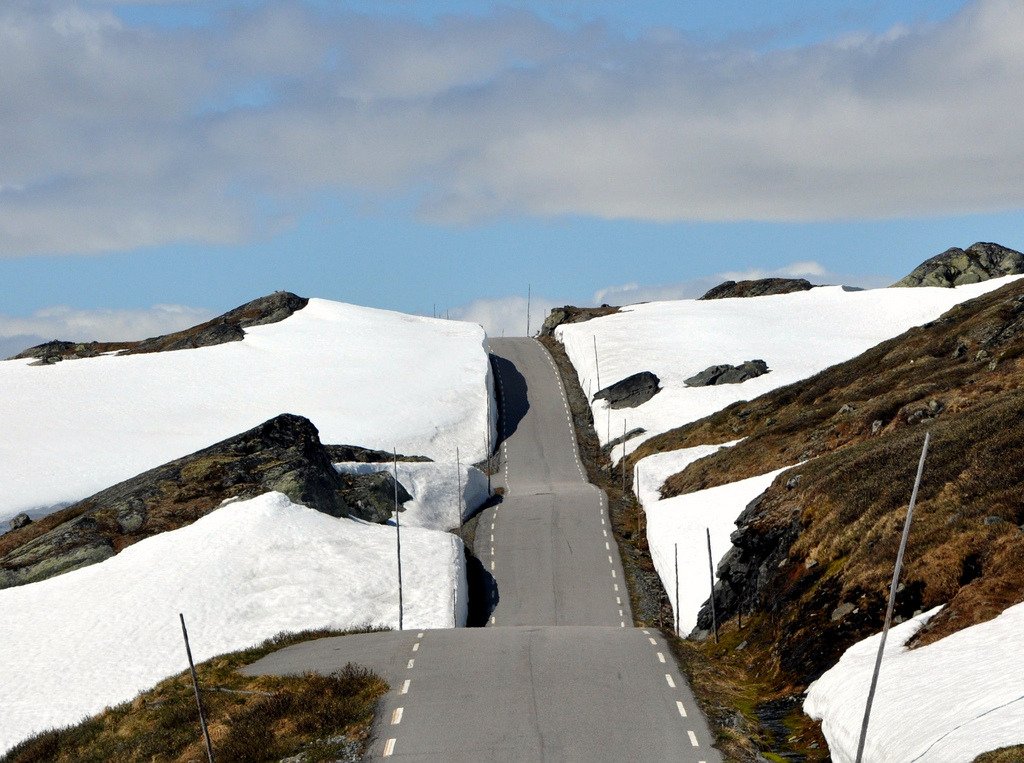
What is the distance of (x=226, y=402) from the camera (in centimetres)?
11119

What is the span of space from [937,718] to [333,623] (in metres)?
33.1

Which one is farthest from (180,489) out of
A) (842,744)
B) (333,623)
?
(842,744)

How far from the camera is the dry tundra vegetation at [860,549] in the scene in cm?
2811

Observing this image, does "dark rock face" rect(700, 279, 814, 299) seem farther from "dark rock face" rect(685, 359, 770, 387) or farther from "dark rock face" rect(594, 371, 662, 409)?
"dark rock face" rect(594, 371, 662, 409)

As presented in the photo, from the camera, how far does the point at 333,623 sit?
48938mm

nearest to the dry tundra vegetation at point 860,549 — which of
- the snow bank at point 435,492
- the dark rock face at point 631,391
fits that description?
the snow bank at point 435,492

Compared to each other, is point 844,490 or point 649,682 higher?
point 844,490

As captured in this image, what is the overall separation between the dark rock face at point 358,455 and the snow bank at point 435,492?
205 inches

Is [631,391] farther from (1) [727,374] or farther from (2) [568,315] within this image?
(2) [568,315]

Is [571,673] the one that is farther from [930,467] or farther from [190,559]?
[190,559]

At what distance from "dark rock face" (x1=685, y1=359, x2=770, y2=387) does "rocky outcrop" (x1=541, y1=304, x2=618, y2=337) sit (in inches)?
1921

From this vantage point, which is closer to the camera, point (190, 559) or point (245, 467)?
point (190, 559)

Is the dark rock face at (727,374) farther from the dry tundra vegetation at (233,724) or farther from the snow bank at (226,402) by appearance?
the dry tundra vegetation at (233,724)

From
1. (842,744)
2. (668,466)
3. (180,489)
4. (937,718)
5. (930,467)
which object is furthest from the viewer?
(668,466)
